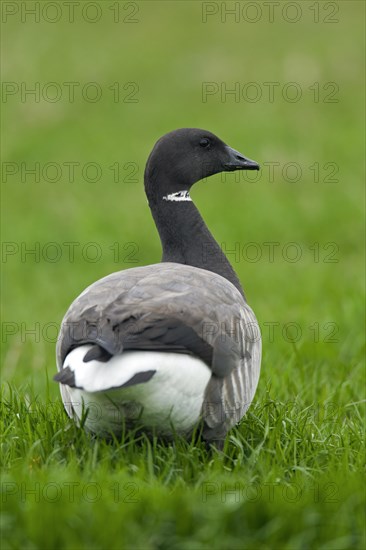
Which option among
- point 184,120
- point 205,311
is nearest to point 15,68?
point 184,120

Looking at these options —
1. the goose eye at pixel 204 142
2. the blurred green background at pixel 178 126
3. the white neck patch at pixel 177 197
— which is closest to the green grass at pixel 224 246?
the blurred green background at pixel 178 126

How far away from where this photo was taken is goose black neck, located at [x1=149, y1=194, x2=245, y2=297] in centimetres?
533

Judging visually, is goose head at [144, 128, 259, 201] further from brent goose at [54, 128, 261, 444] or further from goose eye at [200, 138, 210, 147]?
brent goose at [54, 128, 261, 444]

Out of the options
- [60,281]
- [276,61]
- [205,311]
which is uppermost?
[276,61]

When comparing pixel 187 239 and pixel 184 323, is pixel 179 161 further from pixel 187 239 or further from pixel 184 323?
pixel 184 323

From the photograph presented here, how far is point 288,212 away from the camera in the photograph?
11094 millimetres

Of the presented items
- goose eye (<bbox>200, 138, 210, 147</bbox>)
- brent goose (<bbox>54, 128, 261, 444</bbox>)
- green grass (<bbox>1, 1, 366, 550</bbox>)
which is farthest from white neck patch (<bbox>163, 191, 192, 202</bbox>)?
green grass (<bbox>1, 1, 366, 550</bbox>)

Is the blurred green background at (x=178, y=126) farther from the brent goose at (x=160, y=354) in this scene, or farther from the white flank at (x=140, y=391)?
the white flank at (x=140, y=391)

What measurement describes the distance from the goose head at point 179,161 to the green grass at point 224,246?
136 cm

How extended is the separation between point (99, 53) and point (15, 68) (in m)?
2.62

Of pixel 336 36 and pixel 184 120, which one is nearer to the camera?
pixel 184 120

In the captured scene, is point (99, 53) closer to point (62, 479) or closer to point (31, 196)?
point (31, 196)

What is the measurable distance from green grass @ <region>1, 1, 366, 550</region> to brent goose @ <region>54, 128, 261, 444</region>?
0.16 meters

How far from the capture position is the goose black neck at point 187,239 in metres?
5.33
